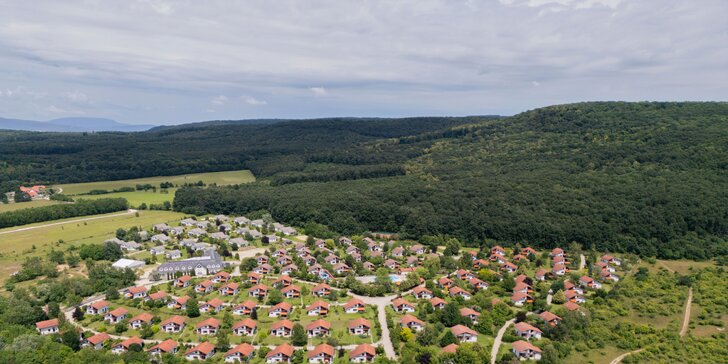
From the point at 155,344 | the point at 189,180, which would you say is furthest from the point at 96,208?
the point at 155,344

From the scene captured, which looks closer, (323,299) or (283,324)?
(283,324)

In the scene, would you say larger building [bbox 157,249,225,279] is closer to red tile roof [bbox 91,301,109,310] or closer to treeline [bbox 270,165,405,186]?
red tile roof [bbox 91,301,109,310]

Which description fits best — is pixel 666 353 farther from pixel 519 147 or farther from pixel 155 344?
pixel 519 147

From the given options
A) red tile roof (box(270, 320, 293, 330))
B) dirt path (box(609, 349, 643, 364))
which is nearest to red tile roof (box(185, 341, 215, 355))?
red tile roof (box(270, 320, 293, 330))

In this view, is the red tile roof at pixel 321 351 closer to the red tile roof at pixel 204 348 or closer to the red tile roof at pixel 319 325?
the red tile roof at pixel 319 325

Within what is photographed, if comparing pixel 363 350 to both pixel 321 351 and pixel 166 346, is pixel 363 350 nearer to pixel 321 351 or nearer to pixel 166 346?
pixel 321 351

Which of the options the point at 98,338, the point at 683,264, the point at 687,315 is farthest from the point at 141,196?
the point at 683,264
